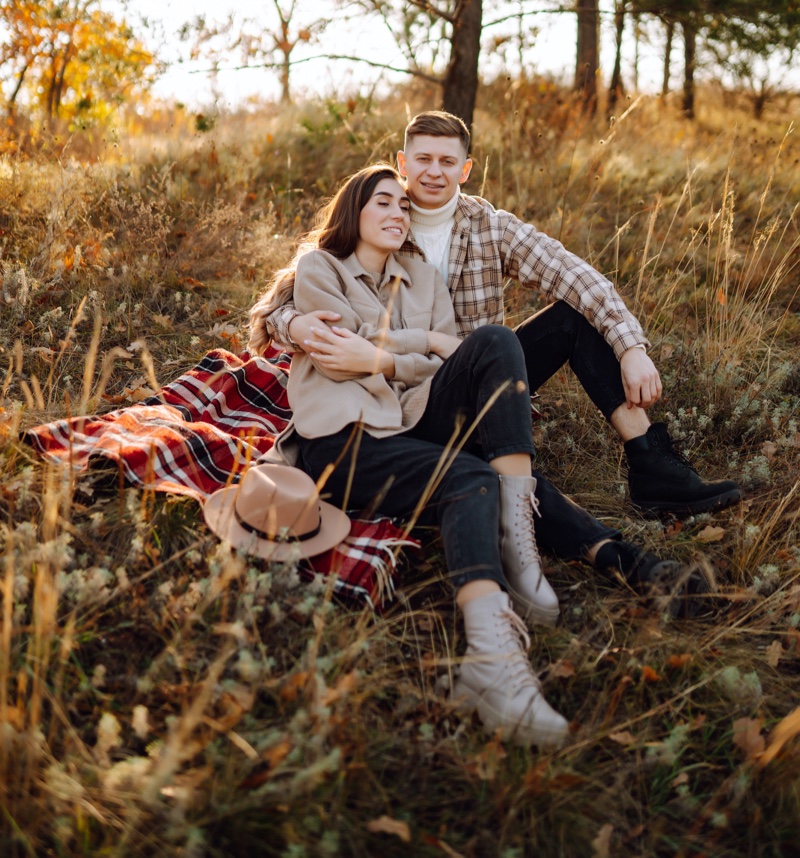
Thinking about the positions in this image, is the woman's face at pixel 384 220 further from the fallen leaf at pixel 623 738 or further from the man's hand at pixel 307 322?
the fallen leaf at pixel 623 738

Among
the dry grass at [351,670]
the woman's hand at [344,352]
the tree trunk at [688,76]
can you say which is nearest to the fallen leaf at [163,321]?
the dry grass at [351,670]

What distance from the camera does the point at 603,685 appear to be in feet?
7.97

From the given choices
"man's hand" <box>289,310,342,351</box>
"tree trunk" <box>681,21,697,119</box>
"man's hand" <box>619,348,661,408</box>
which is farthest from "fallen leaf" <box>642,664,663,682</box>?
"tree trunk" <box>681,21,697,119</box>

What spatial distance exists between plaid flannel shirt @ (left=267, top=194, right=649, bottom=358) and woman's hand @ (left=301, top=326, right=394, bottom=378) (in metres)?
0.23

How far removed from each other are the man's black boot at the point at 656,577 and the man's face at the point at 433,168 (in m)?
1.65

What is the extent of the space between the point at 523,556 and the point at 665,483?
0.88 metres

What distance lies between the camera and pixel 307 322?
9.74ft

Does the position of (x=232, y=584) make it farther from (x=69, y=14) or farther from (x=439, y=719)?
(x=69, y=14)

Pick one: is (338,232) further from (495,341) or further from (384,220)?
(495,341)

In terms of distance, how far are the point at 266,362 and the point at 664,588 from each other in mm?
2145

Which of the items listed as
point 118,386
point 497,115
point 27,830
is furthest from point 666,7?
point 27,830

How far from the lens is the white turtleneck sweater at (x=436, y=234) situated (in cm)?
344

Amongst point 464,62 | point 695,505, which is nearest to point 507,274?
point 695,505

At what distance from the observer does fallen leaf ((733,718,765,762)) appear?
2123 mm
